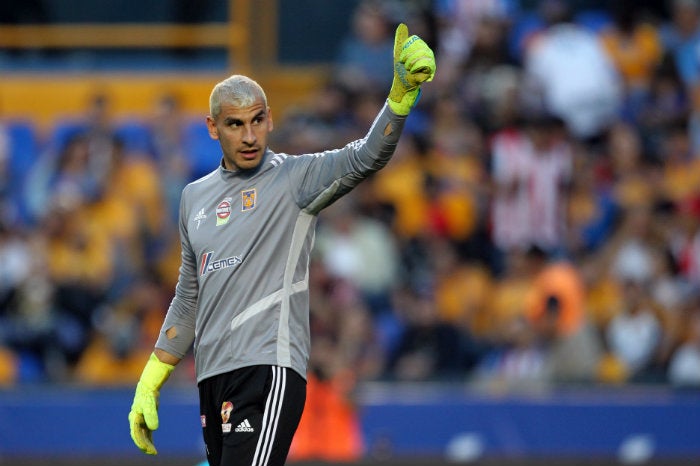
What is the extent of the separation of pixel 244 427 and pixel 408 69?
4.86ft

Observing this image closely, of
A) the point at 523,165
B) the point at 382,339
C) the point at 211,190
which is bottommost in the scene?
the point at 382,339

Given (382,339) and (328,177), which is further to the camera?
(382,339)

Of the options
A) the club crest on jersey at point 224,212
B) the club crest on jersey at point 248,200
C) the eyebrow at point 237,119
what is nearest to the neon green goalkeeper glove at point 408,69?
the eyebrow at point 237,119

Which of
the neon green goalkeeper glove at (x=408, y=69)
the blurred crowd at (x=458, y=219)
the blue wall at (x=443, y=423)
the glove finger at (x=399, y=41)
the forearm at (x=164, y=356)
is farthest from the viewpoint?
the blurred crowd at (x=458, y=219)

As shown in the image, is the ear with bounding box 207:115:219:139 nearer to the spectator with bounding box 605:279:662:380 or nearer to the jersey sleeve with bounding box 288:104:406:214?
the jersey sleeve with bounding box 288:104:406:214

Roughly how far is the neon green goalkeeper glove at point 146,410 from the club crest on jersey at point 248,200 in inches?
33.1

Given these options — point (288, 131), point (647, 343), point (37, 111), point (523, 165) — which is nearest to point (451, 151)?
point (523, 165)

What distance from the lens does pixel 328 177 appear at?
506cm

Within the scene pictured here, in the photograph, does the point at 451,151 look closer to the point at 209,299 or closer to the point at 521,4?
the point at 521,4

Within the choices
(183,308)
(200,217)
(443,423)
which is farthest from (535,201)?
(200,217)

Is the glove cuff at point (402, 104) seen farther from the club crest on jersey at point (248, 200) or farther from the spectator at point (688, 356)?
the spectator at point (688, 356)

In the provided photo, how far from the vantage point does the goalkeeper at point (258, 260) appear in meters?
4.98

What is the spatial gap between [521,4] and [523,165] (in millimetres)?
3188

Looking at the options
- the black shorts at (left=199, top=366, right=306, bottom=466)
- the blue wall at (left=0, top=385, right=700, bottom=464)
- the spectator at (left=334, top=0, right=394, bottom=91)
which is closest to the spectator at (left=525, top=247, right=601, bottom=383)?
the blue wall at (left=0, top=385, right=700, bottom=464)
